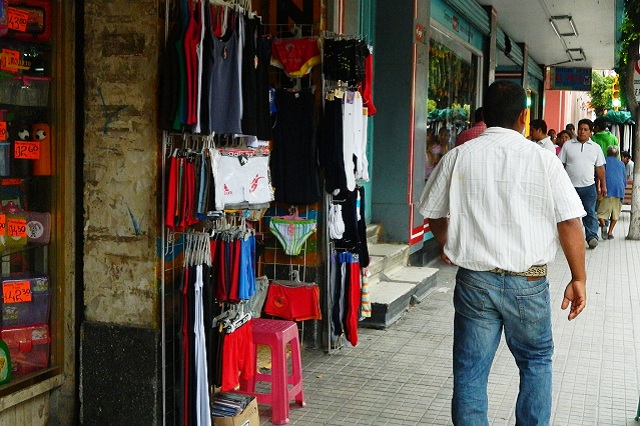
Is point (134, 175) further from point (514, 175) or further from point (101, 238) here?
point (514, 175)

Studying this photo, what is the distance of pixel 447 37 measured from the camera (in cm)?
1197

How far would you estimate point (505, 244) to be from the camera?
12.3 ft

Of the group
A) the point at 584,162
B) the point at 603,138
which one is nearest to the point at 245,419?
the point at 584,162

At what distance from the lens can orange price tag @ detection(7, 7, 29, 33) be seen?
4195 mm

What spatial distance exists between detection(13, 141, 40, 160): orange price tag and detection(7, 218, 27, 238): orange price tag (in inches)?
13.0

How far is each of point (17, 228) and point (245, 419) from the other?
1.60 metres

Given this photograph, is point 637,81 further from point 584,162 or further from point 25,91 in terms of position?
point 25,91

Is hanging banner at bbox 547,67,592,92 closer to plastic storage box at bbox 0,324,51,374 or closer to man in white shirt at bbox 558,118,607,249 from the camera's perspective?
man in white shirt at bbox 558,118,607,249

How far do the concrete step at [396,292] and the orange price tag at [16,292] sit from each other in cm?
356

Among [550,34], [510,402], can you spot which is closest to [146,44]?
[510,402]

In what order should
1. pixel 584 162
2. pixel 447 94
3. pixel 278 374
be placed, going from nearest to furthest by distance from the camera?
pixel 278 374 < pixel 447 94 < pixel 584 162

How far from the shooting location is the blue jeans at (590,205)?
1252cm

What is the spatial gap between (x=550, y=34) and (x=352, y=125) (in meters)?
13.3

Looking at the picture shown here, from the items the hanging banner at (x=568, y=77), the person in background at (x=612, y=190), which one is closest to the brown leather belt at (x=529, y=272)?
the person in background at (x=612, y=190)
